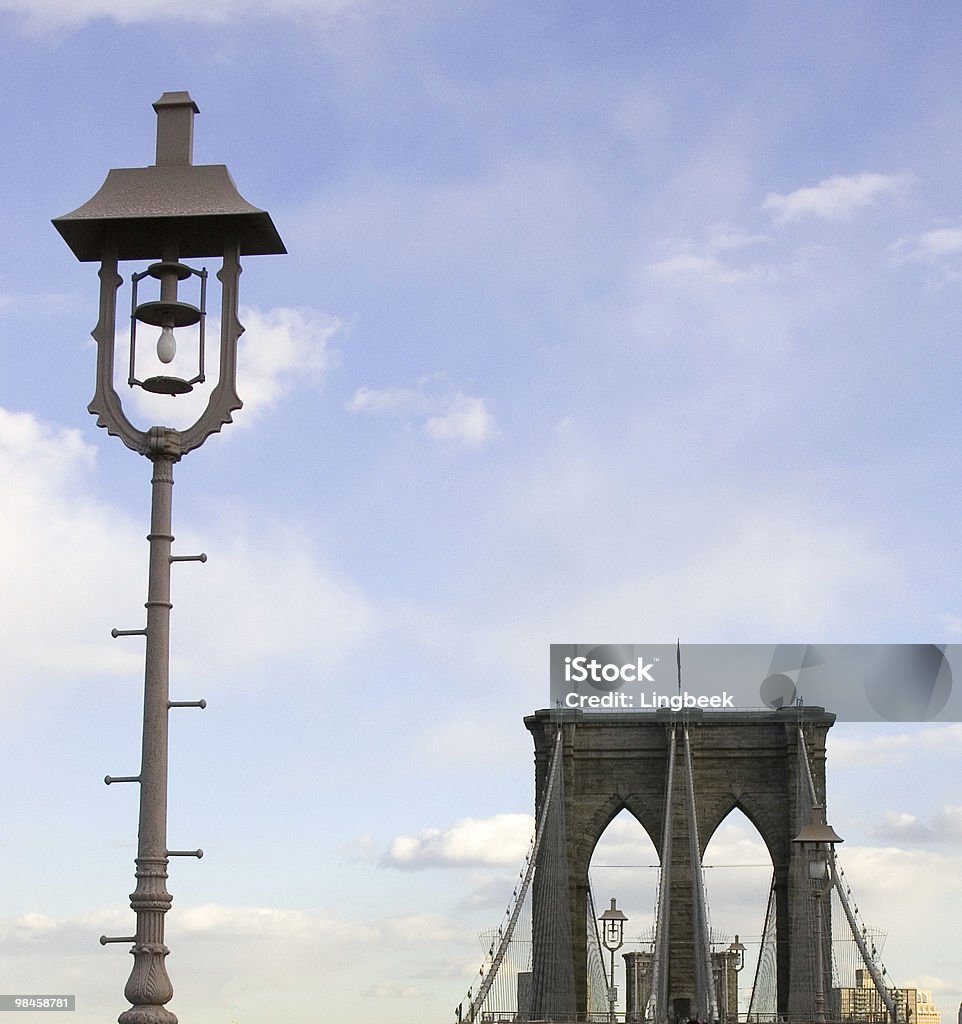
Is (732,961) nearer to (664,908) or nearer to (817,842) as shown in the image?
(664,908)

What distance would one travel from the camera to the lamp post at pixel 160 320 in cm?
918

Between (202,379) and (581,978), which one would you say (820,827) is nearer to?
(202,379)

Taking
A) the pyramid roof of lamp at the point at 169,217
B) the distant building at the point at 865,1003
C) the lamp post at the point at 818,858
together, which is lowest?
the distant building at the point at 865,1003

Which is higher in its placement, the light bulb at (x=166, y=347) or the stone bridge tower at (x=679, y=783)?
the stone bridge tower at (x=679, y=783)

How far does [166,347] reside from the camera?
9.80 metres

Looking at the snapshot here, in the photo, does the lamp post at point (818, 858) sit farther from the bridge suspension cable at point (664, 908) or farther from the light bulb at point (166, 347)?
the bridge suspension cable at point (664, 908)

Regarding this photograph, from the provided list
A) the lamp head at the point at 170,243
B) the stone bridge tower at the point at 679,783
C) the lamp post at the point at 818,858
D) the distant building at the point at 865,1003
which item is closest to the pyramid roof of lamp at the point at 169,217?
the lamp head at the point at 170,243

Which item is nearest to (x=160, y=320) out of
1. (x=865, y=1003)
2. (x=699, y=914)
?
(x=865, y=1003)

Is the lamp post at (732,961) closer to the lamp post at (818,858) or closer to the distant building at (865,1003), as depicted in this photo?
the distant building at (865,1003)

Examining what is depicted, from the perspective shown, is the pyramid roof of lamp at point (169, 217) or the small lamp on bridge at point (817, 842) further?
the small lamp on bridge at point (817, 842)

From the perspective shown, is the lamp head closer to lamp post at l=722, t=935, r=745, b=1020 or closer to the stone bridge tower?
lamp post at l=722, t=935, r=745, b=1020

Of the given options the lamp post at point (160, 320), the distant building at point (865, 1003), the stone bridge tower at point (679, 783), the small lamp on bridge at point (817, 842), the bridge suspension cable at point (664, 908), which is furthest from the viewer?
the stone bridge tower at point (679, 783)

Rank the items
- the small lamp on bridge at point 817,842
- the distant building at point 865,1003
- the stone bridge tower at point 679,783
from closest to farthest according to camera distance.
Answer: the small lamp on bridge at point 817,842 < the distant building at point 865,1003 < the stone bridge tower at point 679,783

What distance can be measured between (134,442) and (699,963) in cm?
4251
